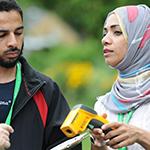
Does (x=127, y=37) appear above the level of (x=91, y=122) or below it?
above

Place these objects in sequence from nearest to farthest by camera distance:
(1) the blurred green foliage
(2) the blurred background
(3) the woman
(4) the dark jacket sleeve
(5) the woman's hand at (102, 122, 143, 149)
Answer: (5) the woman's hand at (102, 122, 143, 149)
(3) the woman
(4) the dark jacket sleeve
(2) the blurred background
(1) the blurred green foliage

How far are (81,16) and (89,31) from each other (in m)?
0.68

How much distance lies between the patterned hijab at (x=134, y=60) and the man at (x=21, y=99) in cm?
55

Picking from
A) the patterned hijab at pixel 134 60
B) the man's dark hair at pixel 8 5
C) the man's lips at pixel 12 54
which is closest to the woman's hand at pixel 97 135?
the patterned hijab at pixel 134 60

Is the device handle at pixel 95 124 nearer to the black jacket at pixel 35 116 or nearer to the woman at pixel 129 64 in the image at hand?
the woman at pixel 129 64

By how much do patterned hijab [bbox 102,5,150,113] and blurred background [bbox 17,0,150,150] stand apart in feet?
12.9

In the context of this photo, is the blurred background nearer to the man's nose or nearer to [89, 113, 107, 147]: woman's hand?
[89, 113, 107, 147]: woman's hand

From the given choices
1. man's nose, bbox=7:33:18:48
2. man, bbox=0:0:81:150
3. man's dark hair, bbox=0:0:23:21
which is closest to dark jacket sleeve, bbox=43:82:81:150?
man, bbox=0:0:81:150

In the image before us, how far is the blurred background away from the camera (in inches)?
344

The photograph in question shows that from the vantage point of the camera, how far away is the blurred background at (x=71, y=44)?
28.6ft

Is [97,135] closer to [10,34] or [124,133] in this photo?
[124,133]

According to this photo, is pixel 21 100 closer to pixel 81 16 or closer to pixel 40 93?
pixel 40 93

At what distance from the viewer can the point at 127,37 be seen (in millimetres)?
2547

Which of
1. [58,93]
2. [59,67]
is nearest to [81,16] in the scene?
[59,67]
